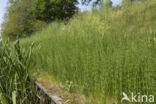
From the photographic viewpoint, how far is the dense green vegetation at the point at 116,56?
123cm

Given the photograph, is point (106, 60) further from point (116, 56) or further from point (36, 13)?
point (36, 13)

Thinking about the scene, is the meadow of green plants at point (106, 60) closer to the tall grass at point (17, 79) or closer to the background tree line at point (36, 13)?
the tall grass at point (17, 79)

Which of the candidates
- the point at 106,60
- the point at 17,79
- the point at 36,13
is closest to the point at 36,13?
the point at 36,13

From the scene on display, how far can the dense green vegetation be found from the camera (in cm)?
123

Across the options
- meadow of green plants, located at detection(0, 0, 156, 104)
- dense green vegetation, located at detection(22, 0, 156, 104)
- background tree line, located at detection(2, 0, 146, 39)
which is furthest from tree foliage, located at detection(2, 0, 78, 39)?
dense green vegetation, located at detection(22, 0, 156, 104)

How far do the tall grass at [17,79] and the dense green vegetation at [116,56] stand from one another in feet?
1.86

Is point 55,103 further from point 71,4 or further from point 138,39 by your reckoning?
point 71,4

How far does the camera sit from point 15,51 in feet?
6.24

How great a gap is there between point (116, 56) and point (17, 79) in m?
1.25

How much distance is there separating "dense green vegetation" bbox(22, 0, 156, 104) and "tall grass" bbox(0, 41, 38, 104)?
0.57 metres

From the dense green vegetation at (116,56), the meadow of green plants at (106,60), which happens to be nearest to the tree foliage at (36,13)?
the meadow of green plants at (106,60)

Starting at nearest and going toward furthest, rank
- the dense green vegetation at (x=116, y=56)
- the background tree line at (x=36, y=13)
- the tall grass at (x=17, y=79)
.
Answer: the dense green vegetation at (x=116, y=56), the tall grass at (x=17, y=79), the background tree line at (x=36, y=13)

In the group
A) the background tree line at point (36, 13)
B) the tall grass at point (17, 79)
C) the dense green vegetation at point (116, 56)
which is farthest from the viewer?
the background tree line at point (36, 13)

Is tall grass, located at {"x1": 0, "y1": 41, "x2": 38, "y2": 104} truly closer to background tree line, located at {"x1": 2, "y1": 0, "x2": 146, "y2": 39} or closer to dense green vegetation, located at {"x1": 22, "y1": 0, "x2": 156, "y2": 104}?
dense green vegetation, located at {"x1": 22, "y1": 0, "x2": 156, "y2": 104}
